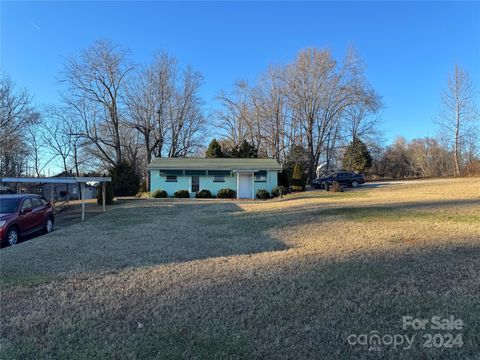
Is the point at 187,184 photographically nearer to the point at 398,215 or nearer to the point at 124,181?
the point at 124,181

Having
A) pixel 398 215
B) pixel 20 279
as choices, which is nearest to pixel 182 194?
pixel 398 215

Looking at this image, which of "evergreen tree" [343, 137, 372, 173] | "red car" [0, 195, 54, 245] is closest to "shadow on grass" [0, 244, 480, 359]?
"red car" [0, 195, 54, 245]

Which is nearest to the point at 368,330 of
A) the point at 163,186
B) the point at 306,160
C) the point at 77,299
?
the point at 77,299

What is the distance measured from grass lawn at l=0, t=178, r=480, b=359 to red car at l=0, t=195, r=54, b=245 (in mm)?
1784

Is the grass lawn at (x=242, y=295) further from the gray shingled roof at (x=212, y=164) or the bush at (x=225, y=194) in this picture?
the gray shingled roof at (x=212, y=164)

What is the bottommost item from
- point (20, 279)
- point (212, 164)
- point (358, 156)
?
point (20, 279)

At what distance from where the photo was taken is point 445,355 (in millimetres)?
2775

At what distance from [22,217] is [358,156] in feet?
135

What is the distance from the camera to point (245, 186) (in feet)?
93.0

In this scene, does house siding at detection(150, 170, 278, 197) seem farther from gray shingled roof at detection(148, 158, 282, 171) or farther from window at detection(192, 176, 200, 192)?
gray shingled roof at detection(148, 158, 282, 171)

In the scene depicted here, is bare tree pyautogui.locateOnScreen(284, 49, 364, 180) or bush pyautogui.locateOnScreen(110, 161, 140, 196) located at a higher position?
bare tree pyautogui.locateOnScreen(284, 49, 364, 180)

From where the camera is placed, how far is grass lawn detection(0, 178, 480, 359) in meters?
3.02

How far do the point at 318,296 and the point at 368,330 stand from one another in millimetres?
894

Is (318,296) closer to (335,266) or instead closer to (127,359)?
(335,266)
